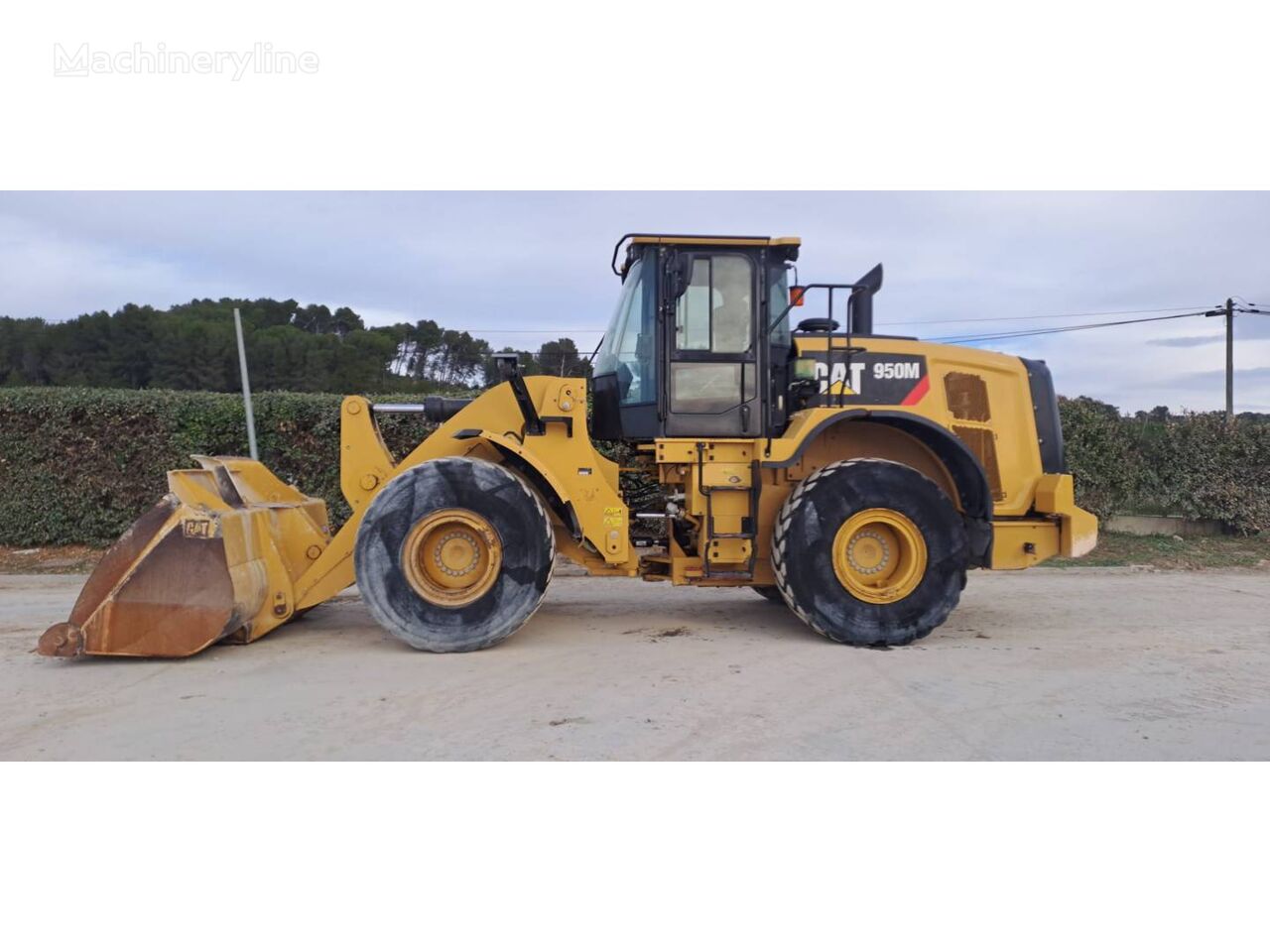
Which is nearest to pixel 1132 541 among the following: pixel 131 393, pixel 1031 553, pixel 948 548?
→ pixel 1031 553

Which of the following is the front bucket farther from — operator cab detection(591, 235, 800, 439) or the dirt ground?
operator cab detection(591, 235, 800, 439)

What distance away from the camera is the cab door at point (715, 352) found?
619 centimetres

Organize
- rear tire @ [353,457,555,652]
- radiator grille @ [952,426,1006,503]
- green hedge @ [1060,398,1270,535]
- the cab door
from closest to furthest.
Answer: rear tire @ [353,457,555,652] < the cab door < radiator grille @ [952,426,1006,503] < green hedge @ [1060,398,1270,535]

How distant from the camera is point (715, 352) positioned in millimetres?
6230

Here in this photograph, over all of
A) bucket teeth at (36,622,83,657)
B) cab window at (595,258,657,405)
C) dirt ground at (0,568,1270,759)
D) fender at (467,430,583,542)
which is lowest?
dirt ground at (0,568,1270,759)

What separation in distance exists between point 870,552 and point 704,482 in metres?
1.21

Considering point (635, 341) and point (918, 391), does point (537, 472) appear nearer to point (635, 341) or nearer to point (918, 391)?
point (635, 341)

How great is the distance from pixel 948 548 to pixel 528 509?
9.14 ft

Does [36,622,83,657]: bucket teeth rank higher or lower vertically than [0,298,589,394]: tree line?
lower

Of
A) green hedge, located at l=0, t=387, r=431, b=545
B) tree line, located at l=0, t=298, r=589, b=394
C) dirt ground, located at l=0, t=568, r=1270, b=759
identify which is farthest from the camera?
tree line, located at l=0, t=298, r=589, b=394

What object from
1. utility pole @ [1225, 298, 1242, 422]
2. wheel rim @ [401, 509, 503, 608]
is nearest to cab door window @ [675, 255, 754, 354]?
wheel rim @ [401, 509, 503, 608]

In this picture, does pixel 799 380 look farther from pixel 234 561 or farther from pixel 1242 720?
pixel 234 561

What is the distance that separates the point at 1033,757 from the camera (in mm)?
3758

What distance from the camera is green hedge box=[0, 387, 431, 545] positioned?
437 inches
